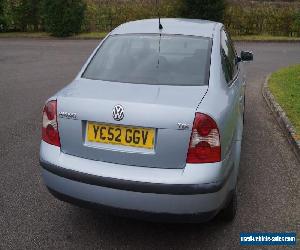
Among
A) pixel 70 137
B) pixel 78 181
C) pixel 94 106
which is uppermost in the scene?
pixel 94 106

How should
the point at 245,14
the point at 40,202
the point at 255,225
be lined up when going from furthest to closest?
1. the point at 245,14
2. the point at 40,202
3. the point at 255,225

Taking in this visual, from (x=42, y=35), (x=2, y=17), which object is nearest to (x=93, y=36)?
(x=42, y=35)

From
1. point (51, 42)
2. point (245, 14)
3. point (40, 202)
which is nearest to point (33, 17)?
point (51, 42)

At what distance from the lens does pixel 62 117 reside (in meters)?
3.32

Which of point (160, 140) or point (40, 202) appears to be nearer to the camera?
point (160, 140)

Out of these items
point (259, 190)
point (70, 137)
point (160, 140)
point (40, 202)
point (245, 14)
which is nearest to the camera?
point (160, 140)

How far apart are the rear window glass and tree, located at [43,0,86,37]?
1631cm

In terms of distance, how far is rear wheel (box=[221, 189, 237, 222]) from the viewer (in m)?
Answer: 3.69

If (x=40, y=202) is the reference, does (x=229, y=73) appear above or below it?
above

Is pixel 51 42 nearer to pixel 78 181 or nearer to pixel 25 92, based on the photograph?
pixel 25 92

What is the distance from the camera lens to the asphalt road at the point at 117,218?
3.54m

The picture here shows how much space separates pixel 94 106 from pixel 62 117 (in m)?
0.29

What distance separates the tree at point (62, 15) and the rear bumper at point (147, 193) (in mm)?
17641

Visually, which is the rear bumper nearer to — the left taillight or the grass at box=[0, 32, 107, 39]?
the left taillight
